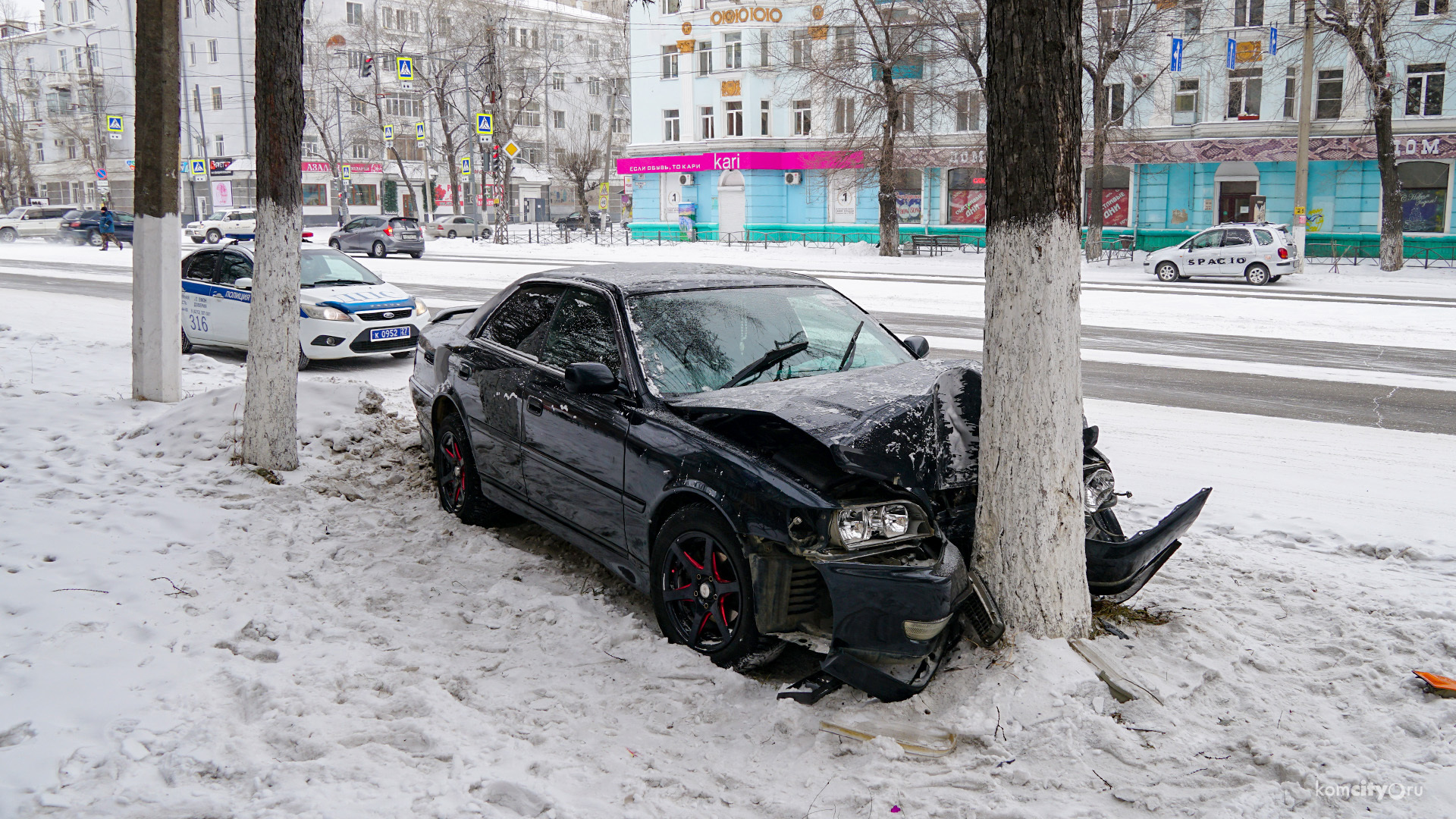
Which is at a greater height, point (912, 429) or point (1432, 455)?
point (912, 429)

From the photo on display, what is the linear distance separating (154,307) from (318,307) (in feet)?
10.8

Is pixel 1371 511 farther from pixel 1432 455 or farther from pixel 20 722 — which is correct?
pixel 20 722

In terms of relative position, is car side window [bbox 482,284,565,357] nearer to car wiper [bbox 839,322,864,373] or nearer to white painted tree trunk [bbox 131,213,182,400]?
car wiper [bbox 839,322,864,373]

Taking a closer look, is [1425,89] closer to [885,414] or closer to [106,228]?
[885,414]

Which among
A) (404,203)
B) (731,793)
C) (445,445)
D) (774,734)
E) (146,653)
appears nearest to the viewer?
(731,793)

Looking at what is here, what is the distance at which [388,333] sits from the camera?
12062 mm

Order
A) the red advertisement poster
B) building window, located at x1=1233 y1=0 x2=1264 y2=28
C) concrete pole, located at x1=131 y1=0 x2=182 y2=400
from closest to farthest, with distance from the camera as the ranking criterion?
concrete pole, located at x1=131 y1=0 x2=182 y2=400
building window, located at x1=1233 y1=0 x2=1264 y2=28
the red advertisement poster

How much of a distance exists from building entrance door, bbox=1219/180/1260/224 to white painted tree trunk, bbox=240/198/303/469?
125 ft

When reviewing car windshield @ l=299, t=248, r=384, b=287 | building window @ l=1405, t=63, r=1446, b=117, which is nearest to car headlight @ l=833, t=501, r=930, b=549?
car windshield @ l=299, t=248, r=384, b=287

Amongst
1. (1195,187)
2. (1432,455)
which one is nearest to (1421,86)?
(1195,187)

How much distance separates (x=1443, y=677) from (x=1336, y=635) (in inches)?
19.5

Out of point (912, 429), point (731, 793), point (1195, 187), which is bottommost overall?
point (731, 793)

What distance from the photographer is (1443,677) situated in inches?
153

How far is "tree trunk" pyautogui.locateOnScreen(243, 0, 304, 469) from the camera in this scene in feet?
21.6
